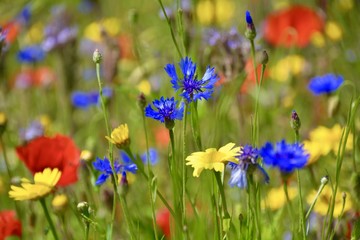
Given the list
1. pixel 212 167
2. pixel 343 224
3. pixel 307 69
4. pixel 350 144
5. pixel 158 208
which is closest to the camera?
pixel 212 167

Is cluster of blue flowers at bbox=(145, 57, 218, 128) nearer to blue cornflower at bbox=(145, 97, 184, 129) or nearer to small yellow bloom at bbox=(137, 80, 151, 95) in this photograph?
blue cornflower at bbox=(145, 97, 184, 129)

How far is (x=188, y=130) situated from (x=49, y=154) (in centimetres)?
48

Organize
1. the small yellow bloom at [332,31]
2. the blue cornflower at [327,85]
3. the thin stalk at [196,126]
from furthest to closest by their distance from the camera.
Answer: the small yellow bloom at [332,31], the blue cornflower at [327,85], the thin stalk at [196,126]

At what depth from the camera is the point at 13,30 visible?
7.63ft

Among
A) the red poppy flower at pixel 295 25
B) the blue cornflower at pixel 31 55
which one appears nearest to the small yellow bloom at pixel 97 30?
the blue cornflower at pixel 31 55

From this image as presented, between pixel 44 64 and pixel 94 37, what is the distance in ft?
2.32

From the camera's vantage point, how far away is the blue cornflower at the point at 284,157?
3.56 feet

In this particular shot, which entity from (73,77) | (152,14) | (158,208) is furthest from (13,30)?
(152,14)

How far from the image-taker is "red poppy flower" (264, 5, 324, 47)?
2.21m

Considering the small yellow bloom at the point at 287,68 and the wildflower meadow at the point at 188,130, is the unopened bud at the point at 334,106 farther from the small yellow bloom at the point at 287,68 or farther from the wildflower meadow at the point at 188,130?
the small yellow bloom at the point at 287,68

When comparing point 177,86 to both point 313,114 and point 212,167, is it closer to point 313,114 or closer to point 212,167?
point 212,167

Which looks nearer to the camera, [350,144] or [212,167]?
[212,167]

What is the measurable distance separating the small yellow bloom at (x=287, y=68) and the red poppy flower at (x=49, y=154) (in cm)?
91

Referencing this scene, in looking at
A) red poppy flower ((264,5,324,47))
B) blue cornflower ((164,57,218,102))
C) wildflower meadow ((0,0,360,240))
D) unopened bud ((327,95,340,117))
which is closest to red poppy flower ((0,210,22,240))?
wildflower meadow ((0,0,360,240))
